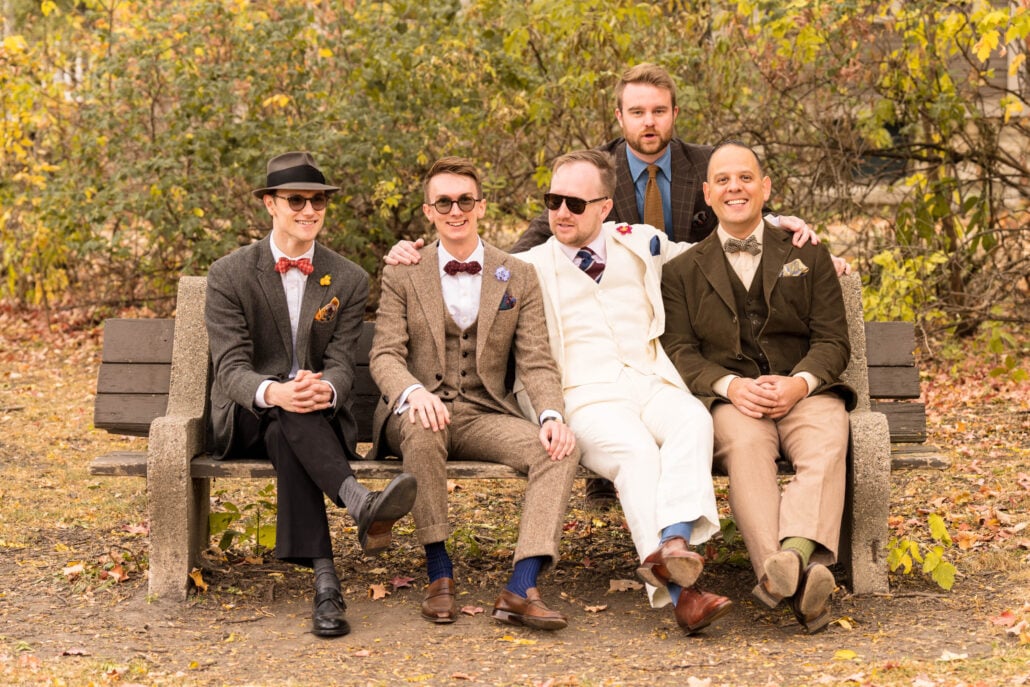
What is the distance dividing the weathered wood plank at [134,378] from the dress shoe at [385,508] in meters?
1.39

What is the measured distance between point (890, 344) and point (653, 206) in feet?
3.88

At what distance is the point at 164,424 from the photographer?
5012mm

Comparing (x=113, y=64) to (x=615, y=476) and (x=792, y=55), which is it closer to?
(x=792, y=55)

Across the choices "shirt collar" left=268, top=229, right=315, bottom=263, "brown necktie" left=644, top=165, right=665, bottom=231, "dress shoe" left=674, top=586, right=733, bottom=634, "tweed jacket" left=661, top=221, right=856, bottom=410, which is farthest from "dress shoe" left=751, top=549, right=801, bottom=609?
"shirt collar" left=268, top=229, right=315, bottom=263

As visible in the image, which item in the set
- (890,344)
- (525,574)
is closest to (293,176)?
(525,574)

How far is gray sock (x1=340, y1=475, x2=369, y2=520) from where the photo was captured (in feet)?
15.4

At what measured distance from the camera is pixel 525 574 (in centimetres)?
473

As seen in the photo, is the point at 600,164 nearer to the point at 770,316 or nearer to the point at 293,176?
the point at 770,316

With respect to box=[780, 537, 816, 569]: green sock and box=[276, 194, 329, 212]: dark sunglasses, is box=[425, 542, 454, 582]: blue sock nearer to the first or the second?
box=[780, 537, 816, 569]: green sock

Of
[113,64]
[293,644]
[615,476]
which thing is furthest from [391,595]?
[113,64]

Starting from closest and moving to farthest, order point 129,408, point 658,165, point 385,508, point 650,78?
1. point 385,508
2. point 129,408
3. point 650,78
4. point 658,165

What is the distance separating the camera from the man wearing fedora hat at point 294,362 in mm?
4859

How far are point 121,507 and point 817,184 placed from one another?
5580 millimetres

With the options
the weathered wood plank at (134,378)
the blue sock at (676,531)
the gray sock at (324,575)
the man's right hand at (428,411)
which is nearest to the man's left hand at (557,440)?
the man's right hand at (428,411)
